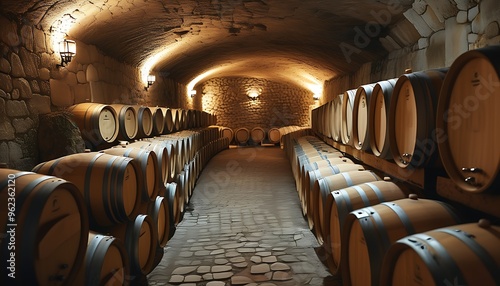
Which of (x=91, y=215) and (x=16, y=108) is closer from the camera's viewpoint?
(x=91, y=215)

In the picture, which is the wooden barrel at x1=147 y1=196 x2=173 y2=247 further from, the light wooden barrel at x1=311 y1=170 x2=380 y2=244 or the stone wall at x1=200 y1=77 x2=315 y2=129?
the stone wall at x1=200 y1=77 x2=315 y2=129

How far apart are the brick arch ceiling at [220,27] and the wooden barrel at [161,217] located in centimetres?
225

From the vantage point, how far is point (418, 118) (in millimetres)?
2012

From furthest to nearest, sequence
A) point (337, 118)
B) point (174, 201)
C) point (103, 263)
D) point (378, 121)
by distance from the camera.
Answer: point (174, 201), point (337, 118), point (378, 121), point (103, 263)

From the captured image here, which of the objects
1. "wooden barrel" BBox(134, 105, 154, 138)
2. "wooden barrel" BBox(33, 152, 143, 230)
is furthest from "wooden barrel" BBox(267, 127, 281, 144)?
"wooden barrel" BBox(33, 152, 143, 230)

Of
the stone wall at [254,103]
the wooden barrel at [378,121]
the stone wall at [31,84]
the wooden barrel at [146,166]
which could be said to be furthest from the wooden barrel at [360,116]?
the stone wall at [254,103]

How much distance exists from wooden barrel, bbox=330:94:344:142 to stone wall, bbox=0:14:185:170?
3306 millimetres

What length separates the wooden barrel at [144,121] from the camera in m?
5.15

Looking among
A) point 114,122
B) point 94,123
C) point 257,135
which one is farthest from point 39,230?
point 257,135

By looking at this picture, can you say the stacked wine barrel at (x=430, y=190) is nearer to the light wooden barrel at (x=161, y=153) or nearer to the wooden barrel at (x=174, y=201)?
the light wooden barrel at (x=161, y=153)

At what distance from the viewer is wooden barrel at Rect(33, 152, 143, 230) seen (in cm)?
262

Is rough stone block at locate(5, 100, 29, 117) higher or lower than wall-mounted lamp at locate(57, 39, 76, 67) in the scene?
lower

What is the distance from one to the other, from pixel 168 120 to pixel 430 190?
5290 mm

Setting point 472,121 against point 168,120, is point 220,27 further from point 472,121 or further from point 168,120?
point 472,121
